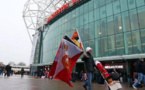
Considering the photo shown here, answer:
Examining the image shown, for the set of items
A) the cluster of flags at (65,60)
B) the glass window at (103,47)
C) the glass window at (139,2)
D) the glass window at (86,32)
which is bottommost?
the cluster of flags at (65,60)

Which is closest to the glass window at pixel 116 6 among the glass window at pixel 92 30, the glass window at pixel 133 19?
the glass window at pixel 133 19

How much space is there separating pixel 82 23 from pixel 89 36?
371cm

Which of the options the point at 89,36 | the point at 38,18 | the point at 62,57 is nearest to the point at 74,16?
the point at 89,36

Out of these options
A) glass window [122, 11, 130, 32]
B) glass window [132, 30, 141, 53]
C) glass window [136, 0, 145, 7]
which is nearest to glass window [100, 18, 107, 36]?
glass window [122, 11, 130, 32]

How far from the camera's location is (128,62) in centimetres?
1930

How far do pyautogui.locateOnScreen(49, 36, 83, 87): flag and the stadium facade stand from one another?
14.2 metres

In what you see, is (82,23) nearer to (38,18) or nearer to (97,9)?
(97,9)

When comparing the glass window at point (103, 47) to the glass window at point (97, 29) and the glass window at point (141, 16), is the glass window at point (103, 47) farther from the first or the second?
the glass window at point (141, 16)

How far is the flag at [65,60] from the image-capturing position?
4.97 metres

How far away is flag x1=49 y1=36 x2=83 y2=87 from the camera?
16.3ft

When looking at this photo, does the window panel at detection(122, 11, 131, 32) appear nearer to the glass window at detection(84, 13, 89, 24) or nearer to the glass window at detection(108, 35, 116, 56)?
the glass window at detection(108, 35, 116, 56)

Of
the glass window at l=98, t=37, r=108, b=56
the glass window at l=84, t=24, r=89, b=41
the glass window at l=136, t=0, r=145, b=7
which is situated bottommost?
the glass window at l=98, t=37, r=108, b=56

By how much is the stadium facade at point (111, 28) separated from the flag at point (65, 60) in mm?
14163

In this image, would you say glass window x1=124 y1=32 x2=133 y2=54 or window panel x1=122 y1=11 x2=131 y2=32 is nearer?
glass window x1=124 y1=32 x2=133 y2=54
